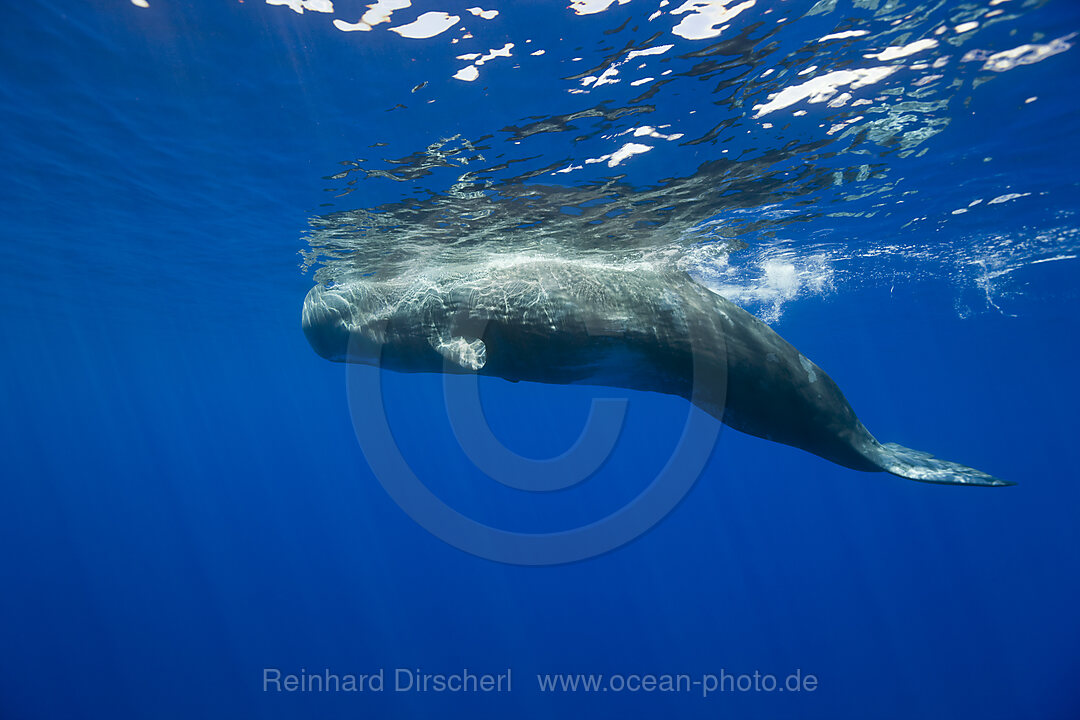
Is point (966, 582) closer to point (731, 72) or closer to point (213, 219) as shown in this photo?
point (731, 72)

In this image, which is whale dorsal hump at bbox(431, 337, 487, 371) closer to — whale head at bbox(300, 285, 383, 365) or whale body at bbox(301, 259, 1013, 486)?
whale body at bbox(301, 259, 1013, 486)

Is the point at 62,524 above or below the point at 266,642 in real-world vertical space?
above

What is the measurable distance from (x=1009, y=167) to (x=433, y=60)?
14.6 metres

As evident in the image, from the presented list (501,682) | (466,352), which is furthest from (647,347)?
(501,682)

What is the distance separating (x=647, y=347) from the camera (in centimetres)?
505

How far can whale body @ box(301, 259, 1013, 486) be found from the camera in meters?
5.00

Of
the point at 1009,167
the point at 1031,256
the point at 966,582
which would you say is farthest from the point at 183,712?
the point at 966,582

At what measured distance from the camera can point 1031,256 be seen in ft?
68.2

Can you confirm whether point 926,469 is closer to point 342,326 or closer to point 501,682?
point 342,326

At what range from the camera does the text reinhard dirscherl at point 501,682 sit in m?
22.3

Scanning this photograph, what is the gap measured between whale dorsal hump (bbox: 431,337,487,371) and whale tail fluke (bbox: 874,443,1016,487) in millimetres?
4346

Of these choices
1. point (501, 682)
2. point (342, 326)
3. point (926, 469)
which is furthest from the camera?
point (501, 682)

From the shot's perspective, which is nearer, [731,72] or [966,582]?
[731,72]

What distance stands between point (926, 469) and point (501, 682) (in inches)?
1029
